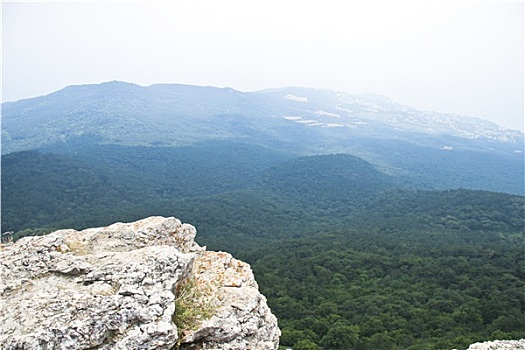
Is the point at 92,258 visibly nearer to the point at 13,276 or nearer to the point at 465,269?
the point at 13,276

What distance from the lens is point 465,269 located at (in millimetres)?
46375

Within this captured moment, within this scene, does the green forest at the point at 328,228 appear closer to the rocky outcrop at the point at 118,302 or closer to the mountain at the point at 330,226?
the mountain at the point at 330,226

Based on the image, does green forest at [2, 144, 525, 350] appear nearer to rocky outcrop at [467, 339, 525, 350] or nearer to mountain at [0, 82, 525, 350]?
mountain at [0, 82, 525, 350]

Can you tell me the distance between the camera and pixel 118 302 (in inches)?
221

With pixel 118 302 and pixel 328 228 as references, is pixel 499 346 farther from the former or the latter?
pixel 328 228

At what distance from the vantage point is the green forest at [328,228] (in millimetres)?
32062

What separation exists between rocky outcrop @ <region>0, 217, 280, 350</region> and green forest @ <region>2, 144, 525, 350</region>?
2077 cm

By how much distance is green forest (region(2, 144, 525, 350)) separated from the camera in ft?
105

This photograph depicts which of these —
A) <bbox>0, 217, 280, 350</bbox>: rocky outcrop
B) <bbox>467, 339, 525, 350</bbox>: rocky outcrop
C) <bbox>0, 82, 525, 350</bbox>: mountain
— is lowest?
<bbox>0, 82, 525, 350</bbox>: mountain

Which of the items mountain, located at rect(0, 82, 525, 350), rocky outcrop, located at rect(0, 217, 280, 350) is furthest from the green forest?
rocky outcrop, located at rect(0, 217, 280, 350)

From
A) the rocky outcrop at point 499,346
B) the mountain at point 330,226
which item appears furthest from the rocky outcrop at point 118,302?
the rocky outcrop at point 499,346

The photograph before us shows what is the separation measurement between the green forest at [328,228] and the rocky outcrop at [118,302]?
20768 millimetres

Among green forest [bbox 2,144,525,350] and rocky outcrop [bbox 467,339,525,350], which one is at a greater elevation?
rocky outcrop [bbox 467,339,525,350]

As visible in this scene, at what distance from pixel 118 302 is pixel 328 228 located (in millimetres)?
89331
